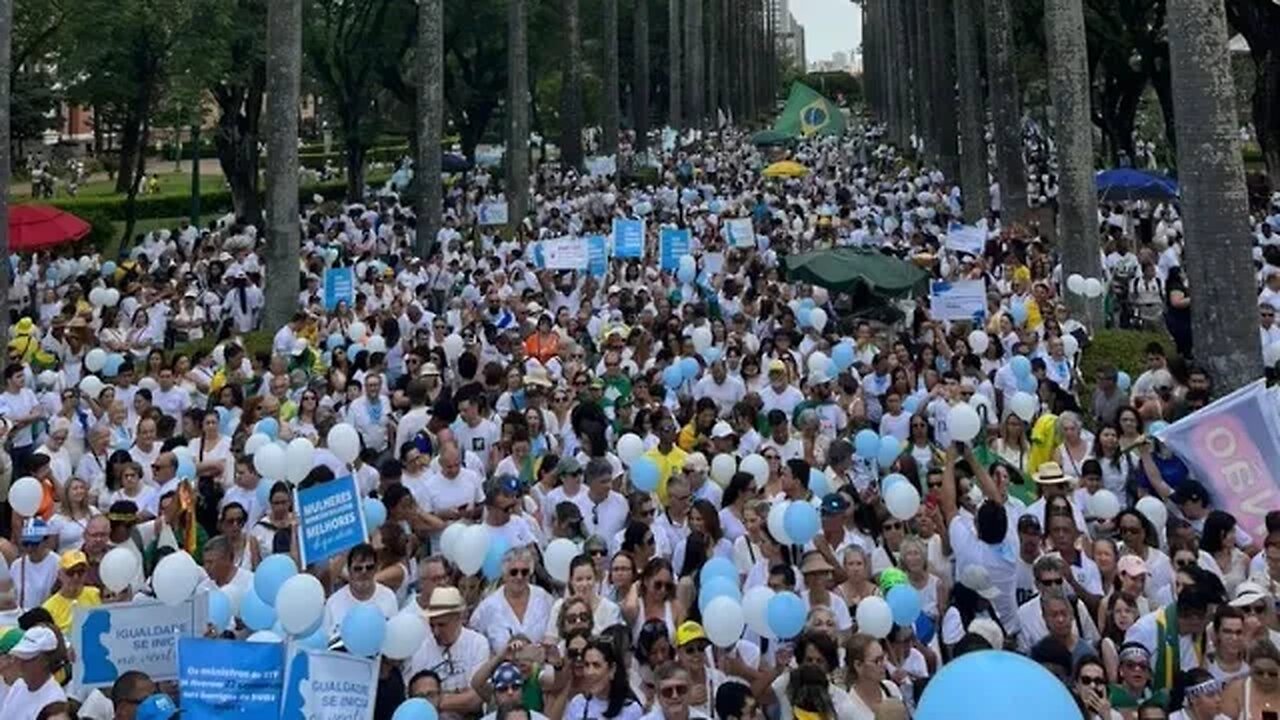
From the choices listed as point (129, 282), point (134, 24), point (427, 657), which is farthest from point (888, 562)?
point (134, 24)

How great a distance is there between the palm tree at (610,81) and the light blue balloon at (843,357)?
29.0 metres

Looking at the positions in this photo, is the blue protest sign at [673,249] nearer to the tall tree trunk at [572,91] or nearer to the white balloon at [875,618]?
the white balloon at [875,618]

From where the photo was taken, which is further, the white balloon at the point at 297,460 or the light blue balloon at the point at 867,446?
the light blue balloon at the point at 867,446

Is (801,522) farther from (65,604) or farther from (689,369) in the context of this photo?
(689,369)

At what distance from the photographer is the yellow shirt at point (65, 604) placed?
24.4 feet

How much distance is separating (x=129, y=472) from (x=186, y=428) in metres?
1.85

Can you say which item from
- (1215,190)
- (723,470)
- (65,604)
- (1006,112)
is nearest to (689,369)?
(723,470)

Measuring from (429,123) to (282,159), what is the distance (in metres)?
5.49

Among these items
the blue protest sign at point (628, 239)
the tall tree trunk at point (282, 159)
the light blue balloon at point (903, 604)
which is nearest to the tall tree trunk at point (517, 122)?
the tall tree trunk at point (282, 159)

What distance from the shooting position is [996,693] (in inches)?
145

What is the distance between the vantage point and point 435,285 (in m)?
20.0

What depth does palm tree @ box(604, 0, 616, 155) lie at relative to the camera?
136 ft

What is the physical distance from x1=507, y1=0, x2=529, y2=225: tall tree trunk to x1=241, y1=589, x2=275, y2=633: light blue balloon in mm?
23522

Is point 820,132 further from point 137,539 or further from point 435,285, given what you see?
point 137,539
